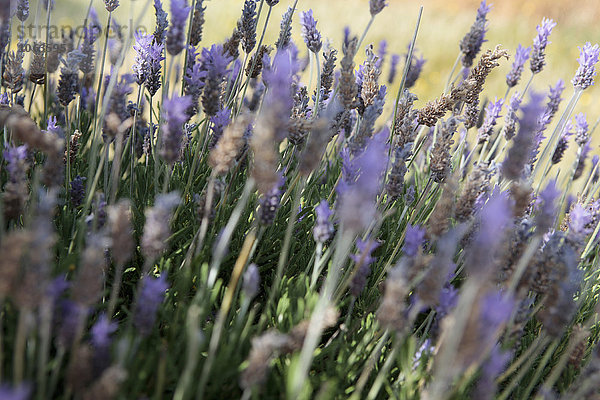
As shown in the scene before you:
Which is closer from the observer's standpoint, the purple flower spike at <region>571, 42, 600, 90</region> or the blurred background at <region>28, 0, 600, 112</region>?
the purple flower spike at <region>571, 42, 600, 90</region>

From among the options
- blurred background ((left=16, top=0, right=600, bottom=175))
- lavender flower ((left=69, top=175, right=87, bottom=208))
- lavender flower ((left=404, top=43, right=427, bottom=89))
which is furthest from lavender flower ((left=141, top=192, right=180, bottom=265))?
blurred background ((left=16, top=0, right=600, bottom=175))

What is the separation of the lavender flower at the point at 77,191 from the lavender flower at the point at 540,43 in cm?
181

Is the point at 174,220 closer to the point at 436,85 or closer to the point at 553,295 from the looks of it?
the point at 553,295

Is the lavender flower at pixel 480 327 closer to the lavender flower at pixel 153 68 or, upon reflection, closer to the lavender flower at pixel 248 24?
the lavender flower at pixel 153 68

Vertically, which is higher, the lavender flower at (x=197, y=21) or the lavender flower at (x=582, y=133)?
the lavender flower at (x=197, y=21)

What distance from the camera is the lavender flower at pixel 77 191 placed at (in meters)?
1.49

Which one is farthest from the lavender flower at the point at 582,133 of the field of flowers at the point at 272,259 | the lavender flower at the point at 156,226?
the lavender flower at the point at 156,226

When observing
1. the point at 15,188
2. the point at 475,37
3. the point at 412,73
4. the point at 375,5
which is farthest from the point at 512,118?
the point at 15,188

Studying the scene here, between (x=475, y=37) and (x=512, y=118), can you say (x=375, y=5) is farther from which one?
(x=512, y=118)

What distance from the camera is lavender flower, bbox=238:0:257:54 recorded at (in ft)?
5.68

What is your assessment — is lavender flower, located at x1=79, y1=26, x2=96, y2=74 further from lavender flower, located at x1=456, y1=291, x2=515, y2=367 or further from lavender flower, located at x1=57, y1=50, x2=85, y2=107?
lavender flower, located at x1=456, y1=291, x2=515, y2=367

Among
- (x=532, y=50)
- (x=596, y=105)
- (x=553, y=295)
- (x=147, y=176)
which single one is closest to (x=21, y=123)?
(x=147, y=176)

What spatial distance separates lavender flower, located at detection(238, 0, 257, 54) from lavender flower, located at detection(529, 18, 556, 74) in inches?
44.7

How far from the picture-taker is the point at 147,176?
191 cm
